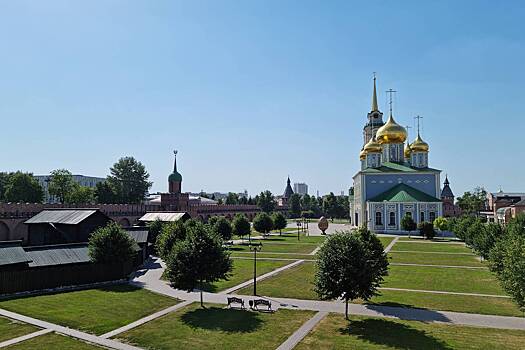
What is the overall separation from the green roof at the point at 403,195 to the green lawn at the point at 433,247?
15537 mm

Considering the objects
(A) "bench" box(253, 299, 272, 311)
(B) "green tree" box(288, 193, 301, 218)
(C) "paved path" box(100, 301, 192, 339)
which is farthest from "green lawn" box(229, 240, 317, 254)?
(B) "green tree" box(288, 193, 301, 218)

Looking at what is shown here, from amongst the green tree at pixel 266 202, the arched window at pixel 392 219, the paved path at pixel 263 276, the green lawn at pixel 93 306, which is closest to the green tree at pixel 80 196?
the green tree at pixel 266 202

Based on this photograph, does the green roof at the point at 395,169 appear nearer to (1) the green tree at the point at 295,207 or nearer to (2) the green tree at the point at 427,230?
(2) the green tree at the point at 427,230

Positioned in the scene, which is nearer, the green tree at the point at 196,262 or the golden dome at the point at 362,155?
the green tree at the point at 196,262

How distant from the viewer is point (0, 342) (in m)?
16.7

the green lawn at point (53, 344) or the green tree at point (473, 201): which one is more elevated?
the green tree at point (473, 201)

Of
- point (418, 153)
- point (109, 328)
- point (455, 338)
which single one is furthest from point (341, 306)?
point (418, 153)

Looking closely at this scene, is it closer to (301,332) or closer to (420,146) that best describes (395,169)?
(420,146)

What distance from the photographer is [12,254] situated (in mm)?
26906

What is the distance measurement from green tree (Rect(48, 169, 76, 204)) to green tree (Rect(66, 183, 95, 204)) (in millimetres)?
1144

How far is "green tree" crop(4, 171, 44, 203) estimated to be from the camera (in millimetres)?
82188

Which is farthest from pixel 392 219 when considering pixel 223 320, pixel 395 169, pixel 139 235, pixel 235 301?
pixel 223 320

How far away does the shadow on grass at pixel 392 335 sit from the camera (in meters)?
16.0

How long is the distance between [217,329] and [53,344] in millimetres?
6472
